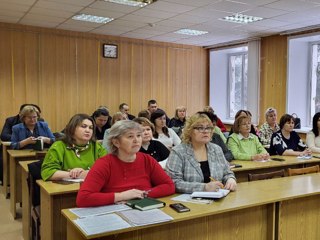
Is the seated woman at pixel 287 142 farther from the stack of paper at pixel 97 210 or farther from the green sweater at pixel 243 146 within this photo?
the stack of paper at pixel 97 210

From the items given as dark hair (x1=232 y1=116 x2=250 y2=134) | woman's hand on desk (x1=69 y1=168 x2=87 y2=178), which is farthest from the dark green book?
dark hair (x1=232 y1=116 x2=250 y2=134)

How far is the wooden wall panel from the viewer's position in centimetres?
819

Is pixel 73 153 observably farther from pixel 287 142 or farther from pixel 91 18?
pixel 91 18

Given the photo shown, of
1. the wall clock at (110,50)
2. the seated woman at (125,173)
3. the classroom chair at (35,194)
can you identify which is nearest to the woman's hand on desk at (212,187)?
the seated woman at (125,173)

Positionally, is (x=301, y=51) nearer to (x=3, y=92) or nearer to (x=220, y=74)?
(x=220, y=74)

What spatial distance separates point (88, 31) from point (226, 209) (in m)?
6.90

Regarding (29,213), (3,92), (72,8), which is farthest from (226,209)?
(3,92)

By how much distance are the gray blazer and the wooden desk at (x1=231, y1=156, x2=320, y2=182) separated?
0.96 meters

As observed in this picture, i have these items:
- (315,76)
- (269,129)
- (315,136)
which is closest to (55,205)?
(315,136)

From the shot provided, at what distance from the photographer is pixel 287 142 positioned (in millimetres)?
5102

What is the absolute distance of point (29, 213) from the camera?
11.8 feet

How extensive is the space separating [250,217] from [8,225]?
10.0 ft

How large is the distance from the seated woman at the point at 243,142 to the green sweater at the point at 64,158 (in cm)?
201

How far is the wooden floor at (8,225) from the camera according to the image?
3904 millimetres
